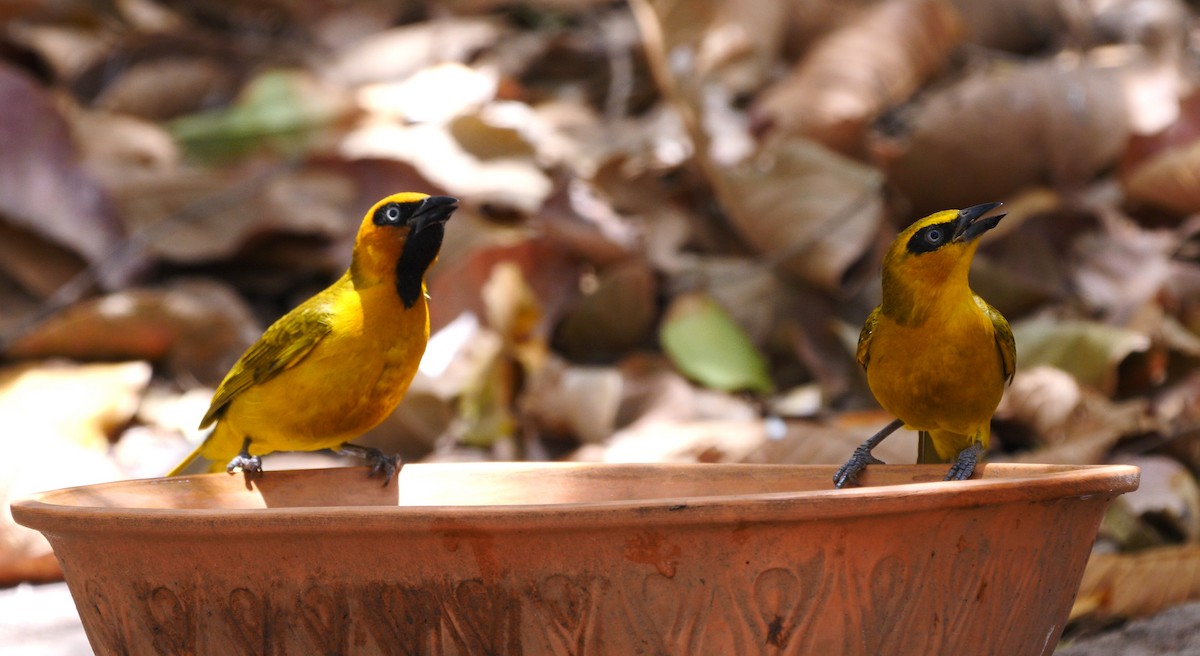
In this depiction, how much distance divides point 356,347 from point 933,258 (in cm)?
119

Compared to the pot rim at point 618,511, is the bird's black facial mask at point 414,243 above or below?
above

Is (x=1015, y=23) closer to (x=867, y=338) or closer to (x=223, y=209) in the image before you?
(x=223, y=209)

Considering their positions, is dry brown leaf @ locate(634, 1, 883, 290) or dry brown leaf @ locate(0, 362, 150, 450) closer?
dry brown leaf @ locate(0, 362, 150, 450)

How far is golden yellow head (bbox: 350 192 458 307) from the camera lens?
8.79 ft

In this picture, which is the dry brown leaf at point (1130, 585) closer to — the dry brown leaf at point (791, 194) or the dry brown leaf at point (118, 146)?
the dry brown leaf at point (791, 194)

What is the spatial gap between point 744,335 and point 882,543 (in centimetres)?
331

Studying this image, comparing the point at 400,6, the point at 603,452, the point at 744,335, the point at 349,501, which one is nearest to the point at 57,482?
the point at 603,452

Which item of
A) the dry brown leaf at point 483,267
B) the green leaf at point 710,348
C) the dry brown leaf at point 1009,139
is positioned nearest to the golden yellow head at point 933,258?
the green leaf at point 710,348

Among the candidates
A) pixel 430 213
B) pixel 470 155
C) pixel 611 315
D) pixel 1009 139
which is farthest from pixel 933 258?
pixel 470 155

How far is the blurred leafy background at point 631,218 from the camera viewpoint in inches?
170

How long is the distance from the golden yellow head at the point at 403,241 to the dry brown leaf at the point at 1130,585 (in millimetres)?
1705

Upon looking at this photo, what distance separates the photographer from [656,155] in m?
5.72

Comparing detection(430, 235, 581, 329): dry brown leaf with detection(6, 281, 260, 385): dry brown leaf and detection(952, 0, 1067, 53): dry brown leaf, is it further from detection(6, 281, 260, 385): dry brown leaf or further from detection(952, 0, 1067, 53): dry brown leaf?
detection(952, 0, 1067, 53): dry brown leaf

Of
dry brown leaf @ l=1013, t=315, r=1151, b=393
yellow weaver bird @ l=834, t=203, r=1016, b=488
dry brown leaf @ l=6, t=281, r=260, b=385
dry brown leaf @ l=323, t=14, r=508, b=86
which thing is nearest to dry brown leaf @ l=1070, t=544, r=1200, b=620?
yellow weaver bird @ l=834, t=203, r=1016, b=488
